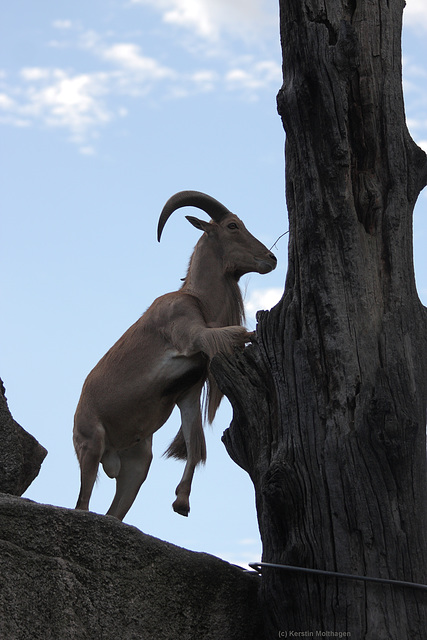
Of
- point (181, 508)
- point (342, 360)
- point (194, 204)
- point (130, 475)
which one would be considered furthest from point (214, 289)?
point (342, 360)

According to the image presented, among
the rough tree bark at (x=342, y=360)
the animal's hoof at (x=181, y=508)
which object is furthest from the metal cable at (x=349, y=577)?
the animal's hoof at (x=181, y=508)

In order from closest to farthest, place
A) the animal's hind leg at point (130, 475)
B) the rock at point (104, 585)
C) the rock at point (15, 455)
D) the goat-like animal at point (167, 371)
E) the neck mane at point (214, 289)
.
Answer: the rock at point (104, 585) < the rock at point (15, 455) < the goat-like animal at point (167, 371) < the animal's hind leg at point (130, 475) < the neck mane at point (214, 289)

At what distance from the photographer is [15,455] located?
574 centimetres

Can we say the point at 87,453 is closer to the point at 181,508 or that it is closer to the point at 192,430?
the point at 192,430

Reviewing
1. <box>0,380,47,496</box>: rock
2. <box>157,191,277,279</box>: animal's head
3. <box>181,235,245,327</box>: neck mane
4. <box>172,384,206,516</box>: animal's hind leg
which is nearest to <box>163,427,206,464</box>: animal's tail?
<box>172,384,206,516</box>: animal's hind leg

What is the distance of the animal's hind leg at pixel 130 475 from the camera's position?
22.5 feet

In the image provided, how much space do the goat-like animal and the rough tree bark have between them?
146cm

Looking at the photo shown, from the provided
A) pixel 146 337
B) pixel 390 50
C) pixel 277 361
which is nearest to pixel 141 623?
pixel 277 361

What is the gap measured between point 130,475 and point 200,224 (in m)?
1.99

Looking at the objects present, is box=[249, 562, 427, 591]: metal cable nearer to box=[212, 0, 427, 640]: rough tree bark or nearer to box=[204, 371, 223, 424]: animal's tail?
box=[212, 0, 427, 640]: rough tree bark

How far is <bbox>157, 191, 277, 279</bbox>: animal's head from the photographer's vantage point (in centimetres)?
701

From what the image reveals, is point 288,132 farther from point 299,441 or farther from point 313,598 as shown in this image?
point 313,598

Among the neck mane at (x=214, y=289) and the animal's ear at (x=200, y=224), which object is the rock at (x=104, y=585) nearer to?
the neck mane at (x=214, y=289)

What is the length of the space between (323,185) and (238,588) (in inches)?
83.8
